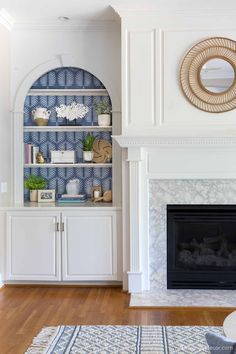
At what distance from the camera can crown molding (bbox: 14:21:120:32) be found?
459 centimetres

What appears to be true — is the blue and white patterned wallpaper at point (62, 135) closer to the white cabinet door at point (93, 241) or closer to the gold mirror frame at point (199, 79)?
the white cabinet door at point (93, 241)

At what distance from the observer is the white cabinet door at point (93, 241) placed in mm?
4352

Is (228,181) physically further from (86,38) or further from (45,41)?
(45,41)

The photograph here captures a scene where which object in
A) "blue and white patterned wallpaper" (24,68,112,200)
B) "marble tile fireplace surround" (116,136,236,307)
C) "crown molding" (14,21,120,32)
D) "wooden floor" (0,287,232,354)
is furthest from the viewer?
"blue and white patterned wallpaper" (24,68,112,200)

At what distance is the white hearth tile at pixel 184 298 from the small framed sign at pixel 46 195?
55.2 inches

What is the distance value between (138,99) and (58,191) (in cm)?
143

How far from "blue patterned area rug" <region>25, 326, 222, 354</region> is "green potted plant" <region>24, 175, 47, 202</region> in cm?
180

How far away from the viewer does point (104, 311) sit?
3.72 metres

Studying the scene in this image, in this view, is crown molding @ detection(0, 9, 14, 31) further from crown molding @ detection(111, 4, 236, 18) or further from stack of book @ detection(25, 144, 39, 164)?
stack of book @ detection(25, 144, 39, 164)

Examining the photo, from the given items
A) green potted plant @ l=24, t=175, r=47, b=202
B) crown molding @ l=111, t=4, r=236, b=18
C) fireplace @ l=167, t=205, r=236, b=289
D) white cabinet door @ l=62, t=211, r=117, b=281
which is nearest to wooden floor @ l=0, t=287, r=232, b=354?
white cabinet door @ l=62, t=211, r=117, b=281

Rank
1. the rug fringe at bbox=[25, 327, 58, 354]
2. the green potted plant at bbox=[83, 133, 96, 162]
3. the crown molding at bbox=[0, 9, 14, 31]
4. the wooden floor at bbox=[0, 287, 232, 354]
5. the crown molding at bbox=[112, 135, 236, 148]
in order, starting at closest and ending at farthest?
the rug fringe at bbox=[25, 327, 58, 354], the wooden floor at bbox=[0, 287, 232, 354], the crown molding at bbox=[112, 135, 236, 148], the crown molding at bbox=[0, 9, 14, 31], the green potted plant at bbox=[83, 133, 96, 162]

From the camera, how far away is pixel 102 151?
15.6 feet

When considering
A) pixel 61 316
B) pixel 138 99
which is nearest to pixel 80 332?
pixel 61 316

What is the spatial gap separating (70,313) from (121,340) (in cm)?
71
